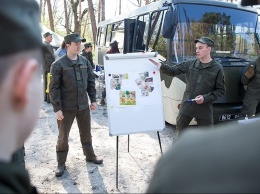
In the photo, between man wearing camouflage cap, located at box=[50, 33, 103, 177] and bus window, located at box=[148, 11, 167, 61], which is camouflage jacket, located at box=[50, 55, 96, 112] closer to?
man wearing camouflage cap, located at box=[50, 33, 103, 177]

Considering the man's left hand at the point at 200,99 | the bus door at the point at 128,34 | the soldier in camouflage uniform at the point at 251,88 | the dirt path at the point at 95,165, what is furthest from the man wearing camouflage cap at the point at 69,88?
the soldier in camouflage uniform at the point at 251,88

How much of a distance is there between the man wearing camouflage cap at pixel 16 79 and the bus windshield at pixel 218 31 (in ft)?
18.3

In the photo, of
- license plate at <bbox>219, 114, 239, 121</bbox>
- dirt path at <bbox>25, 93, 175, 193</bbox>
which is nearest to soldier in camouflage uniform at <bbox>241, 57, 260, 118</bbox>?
license plate at <bbox>219, 114, 239, 121</bbox>

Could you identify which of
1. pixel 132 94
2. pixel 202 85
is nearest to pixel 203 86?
pixel 202 85

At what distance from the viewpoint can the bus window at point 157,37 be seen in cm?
664

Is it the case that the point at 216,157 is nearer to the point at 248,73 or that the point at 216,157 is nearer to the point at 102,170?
the point at 102,170

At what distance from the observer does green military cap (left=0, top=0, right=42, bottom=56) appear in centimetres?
74

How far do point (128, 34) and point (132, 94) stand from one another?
11.0ft

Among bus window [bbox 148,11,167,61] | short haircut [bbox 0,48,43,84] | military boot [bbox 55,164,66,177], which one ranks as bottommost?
military boot [bbox 55,164,66,177]

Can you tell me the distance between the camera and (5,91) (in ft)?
2.47

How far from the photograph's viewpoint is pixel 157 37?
274 inches

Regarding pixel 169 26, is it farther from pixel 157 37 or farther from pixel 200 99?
pixel 200 99

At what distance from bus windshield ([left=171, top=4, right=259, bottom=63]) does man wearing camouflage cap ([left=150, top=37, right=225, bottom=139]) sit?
1.67 metres

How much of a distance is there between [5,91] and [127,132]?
11.3ft
